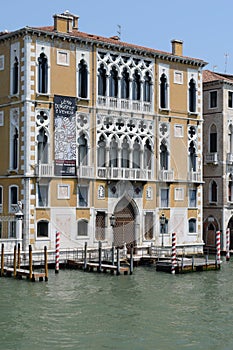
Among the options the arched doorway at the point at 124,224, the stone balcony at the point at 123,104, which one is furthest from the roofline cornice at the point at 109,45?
the arched doorway at the point at 124,224

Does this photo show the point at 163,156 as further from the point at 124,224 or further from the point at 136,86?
the point at 124,224

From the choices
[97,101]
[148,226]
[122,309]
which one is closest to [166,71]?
[97,101]

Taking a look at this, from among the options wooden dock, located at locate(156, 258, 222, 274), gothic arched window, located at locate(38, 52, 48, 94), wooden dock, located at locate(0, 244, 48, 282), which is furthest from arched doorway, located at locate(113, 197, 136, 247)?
wooden dock, located at locate(0, 244, 48, 282)

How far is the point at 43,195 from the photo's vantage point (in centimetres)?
2258

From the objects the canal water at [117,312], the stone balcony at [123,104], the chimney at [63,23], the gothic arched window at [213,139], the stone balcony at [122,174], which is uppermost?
the chimney at [63,23]

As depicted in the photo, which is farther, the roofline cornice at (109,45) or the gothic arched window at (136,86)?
the gothic arched window at (136,86)

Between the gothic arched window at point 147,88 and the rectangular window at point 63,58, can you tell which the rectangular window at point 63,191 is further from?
the gothic arched window at point 147,88

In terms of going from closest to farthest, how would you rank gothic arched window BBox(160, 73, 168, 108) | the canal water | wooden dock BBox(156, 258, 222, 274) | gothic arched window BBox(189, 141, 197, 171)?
the canal water < wooden dock BBox(156, 258, 222, 274) < gothic arched window BBox(160, 73, 168, 108) < gothic arched window BBox(189, 141, 197, 171)

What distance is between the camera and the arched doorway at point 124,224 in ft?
80.3

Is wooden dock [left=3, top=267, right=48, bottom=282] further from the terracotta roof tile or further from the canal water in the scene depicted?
the terracotta roof tile

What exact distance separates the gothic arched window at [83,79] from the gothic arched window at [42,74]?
123 cm

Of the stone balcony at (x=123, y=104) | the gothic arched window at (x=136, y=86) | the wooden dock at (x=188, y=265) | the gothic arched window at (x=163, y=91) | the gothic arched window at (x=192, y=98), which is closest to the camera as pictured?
the wooden dock at (x=188, y=265)

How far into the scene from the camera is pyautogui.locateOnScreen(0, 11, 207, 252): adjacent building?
22.4m

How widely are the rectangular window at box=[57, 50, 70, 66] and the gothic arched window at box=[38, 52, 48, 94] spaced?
0.46 m
